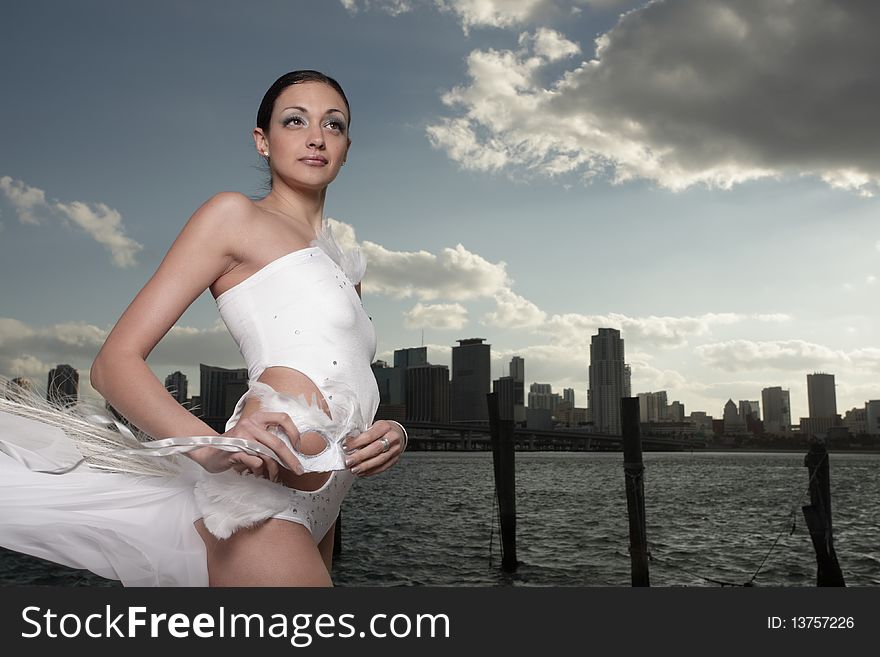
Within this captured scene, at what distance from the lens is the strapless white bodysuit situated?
148 centimetres

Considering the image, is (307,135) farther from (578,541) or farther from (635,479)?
(578,541)

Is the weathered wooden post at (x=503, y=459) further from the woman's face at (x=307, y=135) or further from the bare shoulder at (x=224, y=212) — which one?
the bare shoulder at (x=224, y=212)

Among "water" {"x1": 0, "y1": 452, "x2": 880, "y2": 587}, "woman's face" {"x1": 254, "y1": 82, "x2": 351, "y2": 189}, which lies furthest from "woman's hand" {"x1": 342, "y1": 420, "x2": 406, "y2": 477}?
"water" {"x1": 0, "y1": 452, "x2": 880, "y2": 587}

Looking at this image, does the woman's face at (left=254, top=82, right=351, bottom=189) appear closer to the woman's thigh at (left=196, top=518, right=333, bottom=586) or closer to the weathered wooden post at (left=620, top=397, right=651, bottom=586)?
the woman's thigh at (left=196, top=518, right=333, bottom=586)

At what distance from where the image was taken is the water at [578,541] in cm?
1892

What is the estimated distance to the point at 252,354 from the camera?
63.9 inches

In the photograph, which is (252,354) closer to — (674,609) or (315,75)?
(315,75)

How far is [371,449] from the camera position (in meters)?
1.45

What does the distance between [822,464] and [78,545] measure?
41.5ft

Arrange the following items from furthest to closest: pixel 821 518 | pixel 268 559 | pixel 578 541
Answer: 1. pixel 578 541
2. pixel 821 518
3. pixel 268 559

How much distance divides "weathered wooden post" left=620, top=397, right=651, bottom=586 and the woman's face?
11.2m

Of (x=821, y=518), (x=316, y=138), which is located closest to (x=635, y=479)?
(x=821, y=518)

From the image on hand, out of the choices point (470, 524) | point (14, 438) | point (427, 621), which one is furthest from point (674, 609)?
point (470, 524)

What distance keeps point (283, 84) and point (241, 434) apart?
966mm
